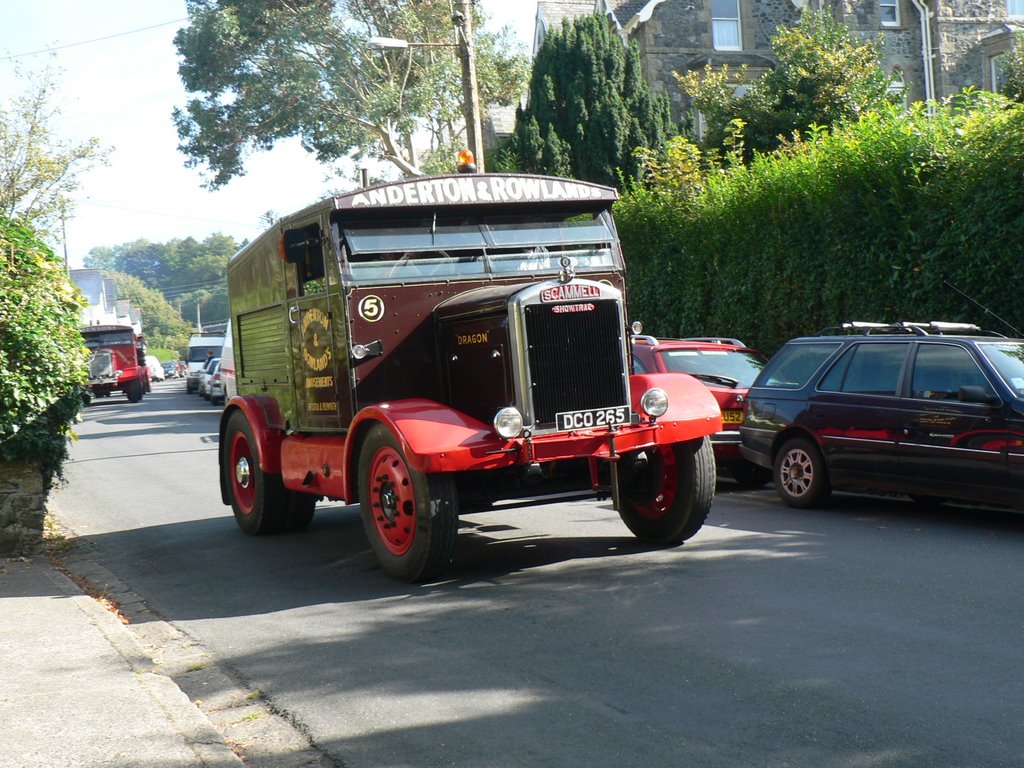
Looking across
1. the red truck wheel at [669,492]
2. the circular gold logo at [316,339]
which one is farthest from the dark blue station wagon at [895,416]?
the circular gold logo at [316,339]

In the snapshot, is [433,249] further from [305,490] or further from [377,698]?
[377,698]

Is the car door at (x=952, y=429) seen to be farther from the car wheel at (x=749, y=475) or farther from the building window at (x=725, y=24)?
the building window at (x=725, y=24)

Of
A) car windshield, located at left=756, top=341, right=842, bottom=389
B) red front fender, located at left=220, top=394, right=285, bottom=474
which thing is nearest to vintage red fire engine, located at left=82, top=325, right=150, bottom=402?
red front fender, located at left=220, top=394, right=285, bottom=474

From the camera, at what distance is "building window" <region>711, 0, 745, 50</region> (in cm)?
3469

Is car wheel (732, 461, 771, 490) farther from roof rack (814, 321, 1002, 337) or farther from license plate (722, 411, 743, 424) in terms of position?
roof rack (814, 321, 1002, 337)

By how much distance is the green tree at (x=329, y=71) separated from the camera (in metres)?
35.5

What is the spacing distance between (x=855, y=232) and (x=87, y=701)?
12.4 meters

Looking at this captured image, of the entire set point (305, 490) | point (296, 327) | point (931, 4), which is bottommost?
point (305, 490)

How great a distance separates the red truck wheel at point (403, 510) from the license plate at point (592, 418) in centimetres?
87

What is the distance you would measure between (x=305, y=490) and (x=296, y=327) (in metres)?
1.36

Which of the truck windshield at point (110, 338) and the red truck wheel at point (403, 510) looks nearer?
the red truck wheel at point (403, 510)

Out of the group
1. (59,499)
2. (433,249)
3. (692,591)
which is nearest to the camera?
(692,591)

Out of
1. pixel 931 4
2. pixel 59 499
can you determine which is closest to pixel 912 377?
pixel 59 499

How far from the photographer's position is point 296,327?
31.7 ft
